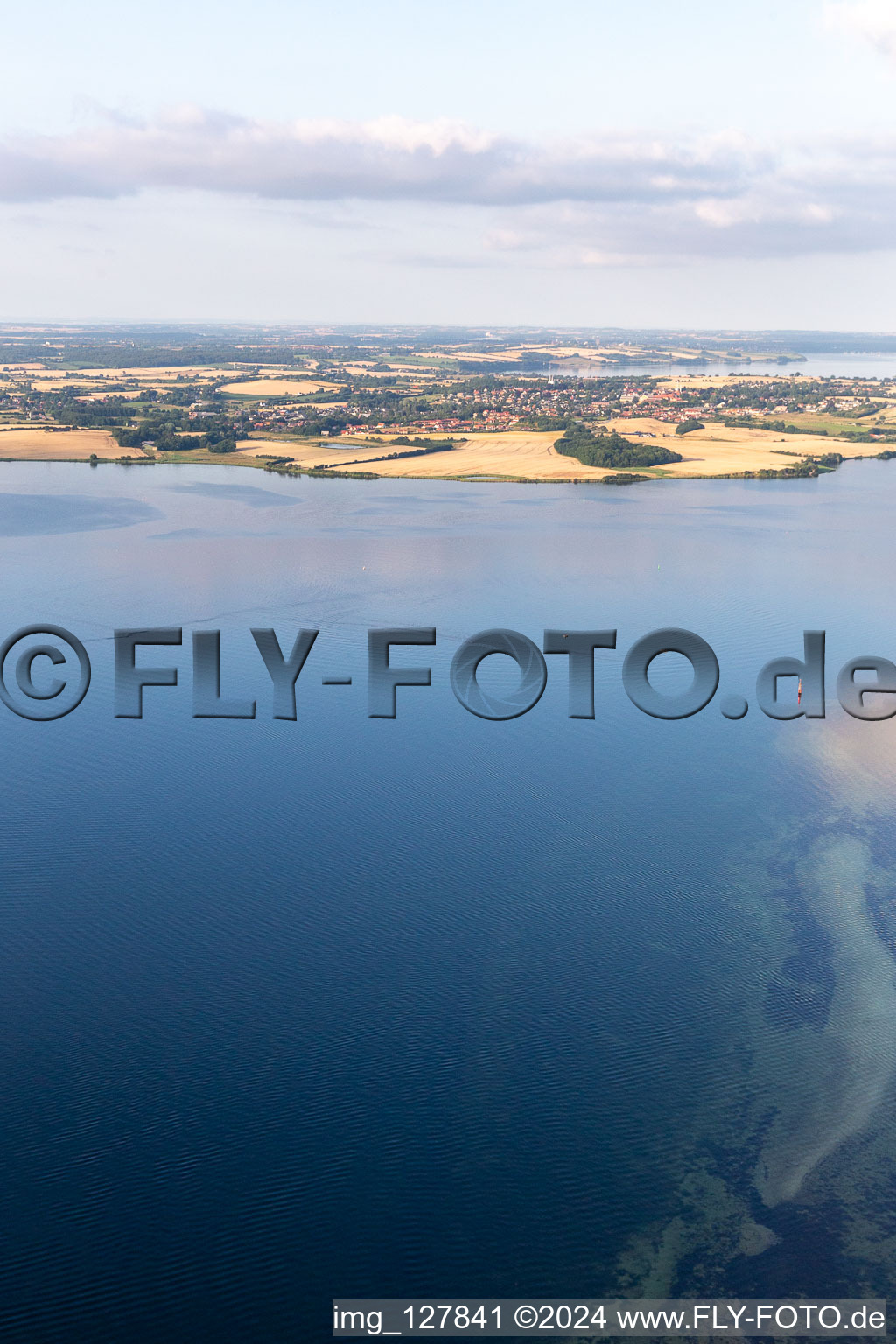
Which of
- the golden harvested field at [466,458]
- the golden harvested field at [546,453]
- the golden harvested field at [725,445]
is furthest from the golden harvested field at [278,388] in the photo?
the golden harvested field at [725,445]

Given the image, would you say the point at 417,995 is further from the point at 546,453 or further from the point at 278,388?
the point at 278,388

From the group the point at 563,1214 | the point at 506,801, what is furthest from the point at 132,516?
the point at 563,1214

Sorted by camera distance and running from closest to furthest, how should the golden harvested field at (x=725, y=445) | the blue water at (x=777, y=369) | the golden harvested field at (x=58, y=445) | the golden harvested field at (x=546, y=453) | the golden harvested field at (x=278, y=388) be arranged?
the golden harvested field at (x=546, y=453)
the golden harvested field at (x=725, y=445)
the golden harvested field at (x=58, y=445)
the golden harvested field at (x=278, y=388)
the blue water at (x=777, y=369)

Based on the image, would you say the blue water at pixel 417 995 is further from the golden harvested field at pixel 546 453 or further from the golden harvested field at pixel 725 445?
the golden harvested field at pixel 725 445

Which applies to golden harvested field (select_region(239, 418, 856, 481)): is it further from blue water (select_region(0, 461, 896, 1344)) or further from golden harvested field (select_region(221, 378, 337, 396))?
golden harvested field (select_region(221, 378, 337, 396))

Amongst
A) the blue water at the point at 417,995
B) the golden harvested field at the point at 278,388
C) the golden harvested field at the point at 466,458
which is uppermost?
the golden harvested field at the point at 278,388

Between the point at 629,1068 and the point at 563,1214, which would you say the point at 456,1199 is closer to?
the point at 563,1214

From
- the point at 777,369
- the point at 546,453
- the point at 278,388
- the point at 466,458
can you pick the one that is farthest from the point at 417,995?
the point at 777,369
